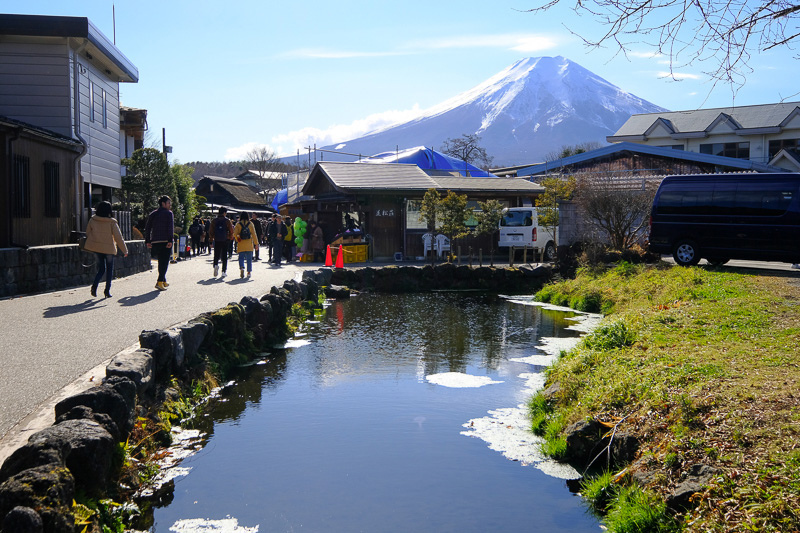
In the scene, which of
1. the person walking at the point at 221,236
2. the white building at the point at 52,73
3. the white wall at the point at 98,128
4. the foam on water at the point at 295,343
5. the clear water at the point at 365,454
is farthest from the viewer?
the white wall at the point at 98,128

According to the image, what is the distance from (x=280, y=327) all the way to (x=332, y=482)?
7341 mm

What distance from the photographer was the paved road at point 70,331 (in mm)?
5863

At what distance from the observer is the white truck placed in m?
27.6

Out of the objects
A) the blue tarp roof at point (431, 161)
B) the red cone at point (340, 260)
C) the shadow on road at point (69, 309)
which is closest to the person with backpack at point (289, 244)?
the red cone at point (340, 260)

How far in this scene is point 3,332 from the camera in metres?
8.96

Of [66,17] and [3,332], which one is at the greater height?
[66,17]

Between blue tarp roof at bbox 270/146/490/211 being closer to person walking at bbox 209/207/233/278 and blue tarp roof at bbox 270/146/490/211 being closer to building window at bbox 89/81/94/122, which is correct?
building window at bbox 89/81/94/122

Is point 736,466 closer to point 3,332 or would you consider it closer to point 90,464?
point 90,464

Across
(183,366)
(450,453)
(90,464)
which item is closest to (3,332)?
(183,366)

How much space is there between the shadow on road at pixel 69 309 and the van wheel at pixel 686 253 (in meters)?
13.7

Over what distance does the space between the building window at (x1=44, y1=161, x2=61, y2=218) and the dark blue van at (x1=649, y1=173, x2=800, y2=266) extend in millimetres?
14825

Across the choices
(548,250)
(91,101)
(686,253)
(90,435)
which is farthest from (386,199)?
(90,435)

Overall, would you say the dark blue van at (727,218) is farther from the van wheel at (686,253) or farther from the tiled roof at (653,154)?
the tiled roof at (653,154)

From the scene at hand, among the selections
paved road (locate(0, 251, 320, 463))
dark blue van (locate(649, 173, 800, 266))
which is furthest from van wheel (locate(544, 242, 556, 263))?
paved road (locate(0, 251, 320, 463))
